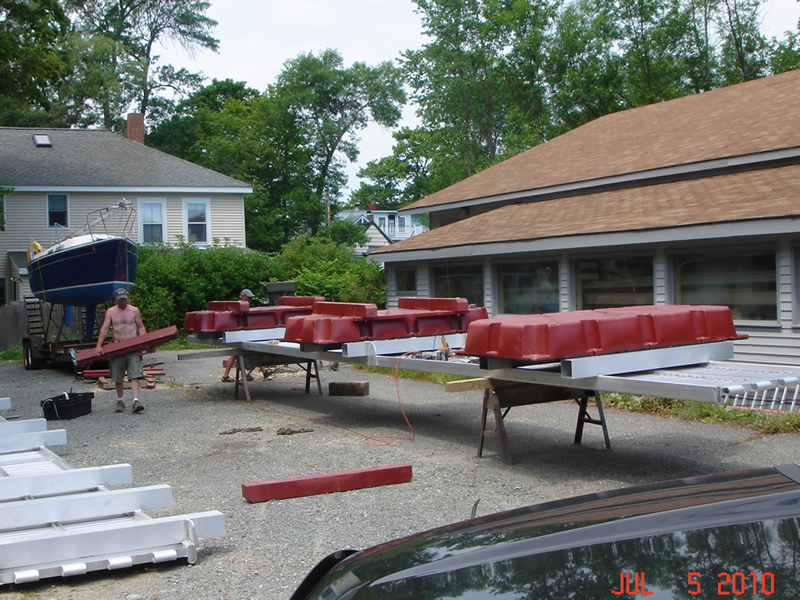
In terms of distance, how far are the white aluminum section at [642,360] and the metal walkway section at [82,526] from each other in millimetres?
3298

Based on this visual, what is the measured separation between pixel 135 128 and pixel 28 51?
15.1 meters

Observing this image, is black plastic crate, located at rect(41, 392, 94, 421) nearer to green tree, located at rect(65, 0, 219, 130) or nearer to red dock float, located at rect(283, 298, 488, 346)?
red dock float, located at rect(283, 298, 488, 346)

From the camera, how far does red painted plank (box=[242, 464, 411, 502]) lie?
7.11 m

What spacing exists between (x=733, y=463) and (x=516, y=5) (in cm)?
3452

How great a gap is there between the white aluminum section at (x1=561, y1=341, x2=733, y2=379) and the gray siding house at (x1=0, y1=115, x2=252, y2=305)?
24185 mm

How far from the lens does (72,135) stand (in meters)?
34.7

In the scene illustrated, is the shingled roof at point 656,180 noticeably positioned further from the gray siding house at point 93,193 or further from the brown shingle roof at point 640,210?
the gray siding house at point 93,193

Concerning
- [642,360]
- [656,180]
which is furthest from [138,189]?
[642,360]

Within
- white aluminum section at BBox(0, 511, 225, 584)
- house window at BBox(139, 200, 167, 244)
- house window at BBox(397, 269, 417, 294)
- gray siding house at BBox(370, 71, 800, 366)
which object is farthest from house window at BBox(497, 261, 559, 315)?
house window at BBox(139, 200, 167, 244)

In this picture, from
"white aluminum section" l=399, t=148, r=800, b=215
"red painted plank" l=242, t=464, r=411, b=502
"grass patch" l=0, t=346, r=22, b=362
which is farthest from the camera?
"grass patch" l=0, t=346, r=22, b=362

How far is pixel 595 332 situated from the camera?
718 centimetres

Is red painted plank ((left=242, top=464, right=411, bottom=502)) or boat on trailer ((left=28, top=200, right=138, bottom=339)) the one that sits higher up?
boat on trailer ((left=28, top=200, right=138, bottom=339))

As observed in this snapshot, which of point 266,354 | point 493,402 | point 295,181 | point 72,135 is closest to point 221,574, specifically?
point 493,402

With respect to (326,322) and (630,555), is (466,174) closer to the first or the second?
(326,322)
